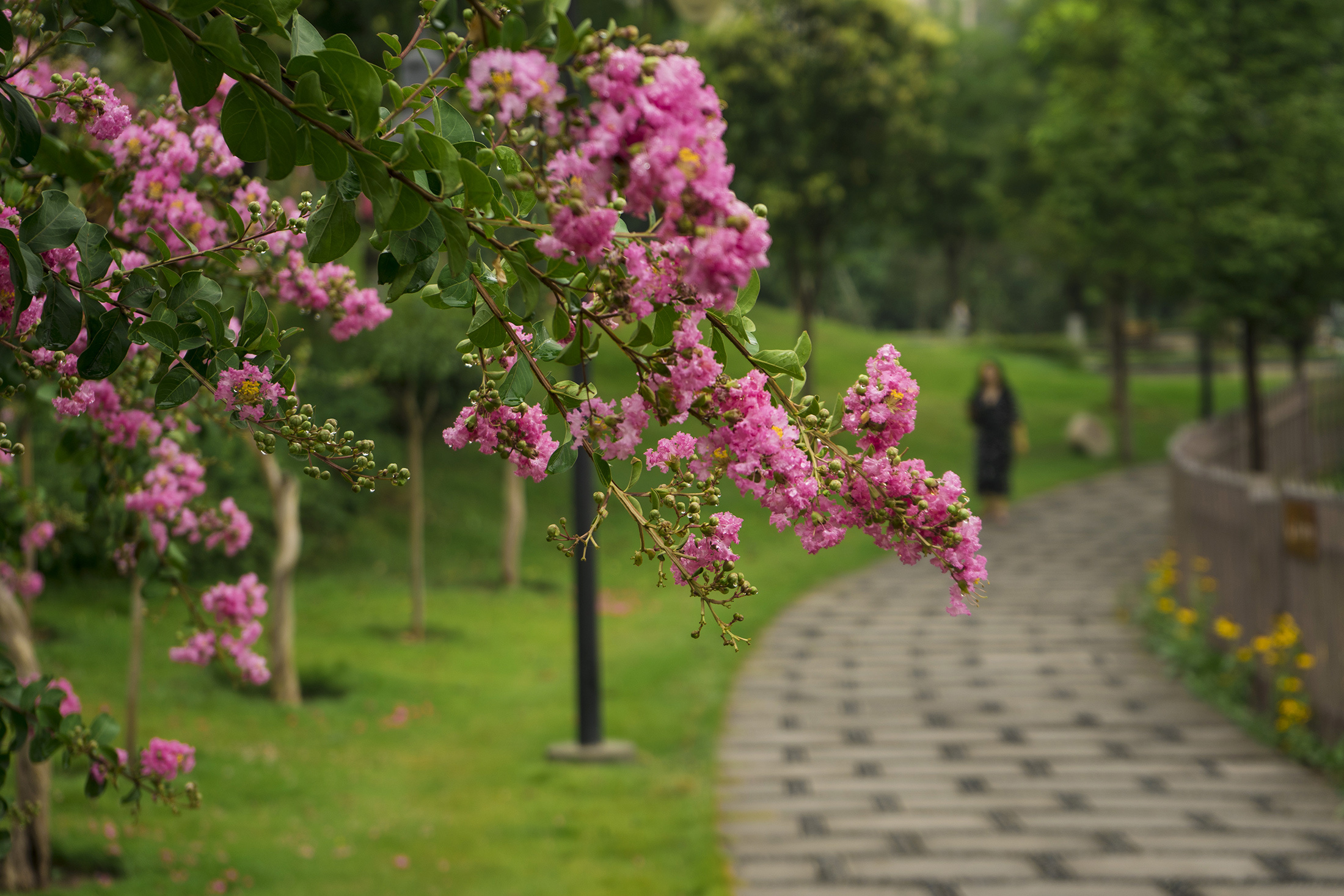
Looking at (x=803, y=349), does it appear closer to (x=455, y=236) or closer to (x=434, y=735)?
(x=455, y=236)

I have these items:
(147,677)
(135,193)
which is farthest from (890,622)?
(135,193)

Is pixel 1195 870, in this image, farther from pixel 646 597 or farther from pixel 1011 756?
pixel 646 597

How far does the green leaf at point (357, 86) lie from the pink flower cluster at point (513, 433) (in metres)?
0.52

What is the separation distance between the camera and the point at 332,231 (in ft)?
5.94

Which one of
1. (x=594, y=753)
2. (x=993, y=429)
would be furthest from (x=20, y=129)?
(x=993, y=429)

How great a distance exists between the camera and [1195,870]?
17.3 feet

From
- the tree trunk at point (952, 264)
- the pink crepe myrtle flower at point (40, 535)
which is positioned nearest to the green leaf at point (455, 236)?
the pink crepe myrtle flower at point (40, 535)

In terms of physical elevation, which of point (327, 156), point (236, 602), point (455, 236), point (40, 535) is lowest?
point (236, 602)

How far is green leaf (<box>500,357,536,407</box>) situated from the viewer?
1902 millimetres

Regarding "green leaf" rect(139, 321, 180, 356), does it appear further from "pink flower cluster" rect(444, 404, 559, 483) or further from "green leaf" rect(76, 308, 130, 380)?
"pink flower cluster" rect(444, 404, 559, 483)

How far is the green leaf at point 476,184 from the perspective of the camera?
167 cm

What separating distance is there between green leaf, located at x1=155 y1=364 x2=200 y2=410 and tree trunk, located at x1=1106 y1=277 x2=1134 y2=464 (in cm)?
2004

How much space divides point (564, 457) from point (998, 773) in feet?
17.8

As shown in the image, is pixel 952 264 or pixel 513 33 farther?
pixel 952 264
